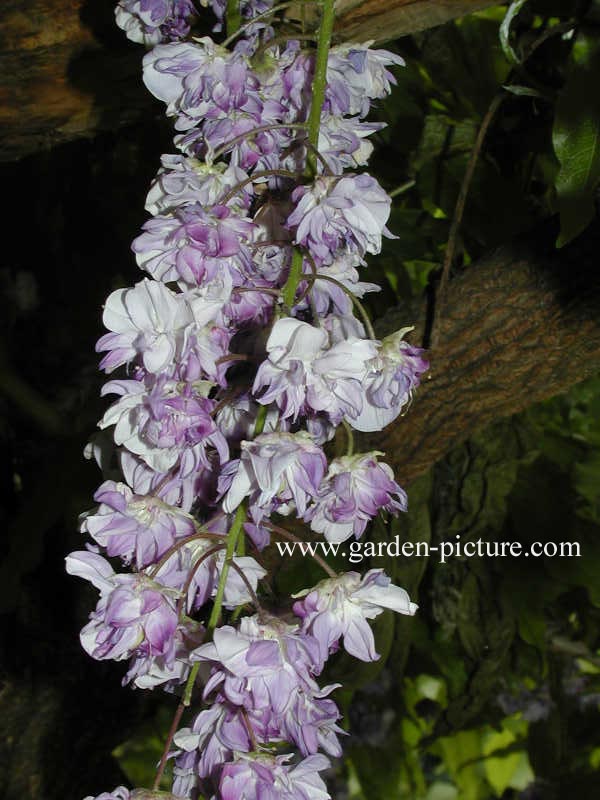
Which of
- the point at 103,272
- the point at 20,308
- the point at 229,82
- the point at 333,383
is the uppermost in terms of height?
the point at 229,82

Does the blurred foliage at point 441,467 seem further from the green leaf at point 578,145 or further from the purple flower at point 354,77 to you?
the purple flower at point 354,77

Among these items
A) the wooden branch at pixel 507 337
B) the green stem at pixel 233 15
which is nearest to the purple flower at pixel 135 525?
the green stem at pixel 233 15

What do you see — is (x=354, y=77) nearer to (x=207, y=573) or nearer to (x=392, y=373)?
(x=392, y=373)

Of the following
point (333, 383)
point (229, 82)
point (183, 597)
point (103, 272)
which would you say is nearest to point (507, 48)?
point (229, 82)

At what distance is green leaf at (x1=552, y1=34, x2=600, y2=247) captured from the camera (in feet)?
2.52

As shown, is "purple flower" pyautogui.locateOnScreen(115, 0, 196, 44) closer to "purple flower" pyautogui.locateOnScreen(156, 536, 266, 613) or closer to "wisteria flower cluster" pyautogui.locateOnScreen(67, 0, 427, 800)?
"wisteria flower cluster" pyautogui.locateOnScreen(67, 0, 427, 800)

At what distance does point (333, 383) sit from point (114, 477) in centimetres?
24

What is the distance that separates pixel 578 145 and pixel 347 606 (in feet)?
1.64

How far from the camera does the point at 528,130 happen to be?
1305mm

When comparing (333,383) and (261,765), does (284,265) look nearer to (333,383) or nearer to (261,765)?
(333,383)

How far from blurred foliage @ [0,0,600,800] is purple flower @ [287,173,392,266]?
1.03 feet

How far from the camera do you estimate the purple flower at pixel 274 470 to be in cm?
51

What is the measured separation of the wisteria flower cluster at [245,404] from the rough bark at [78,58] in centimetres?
29

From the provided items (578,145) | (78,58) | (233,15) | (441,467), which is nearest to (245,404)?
(233,15)
